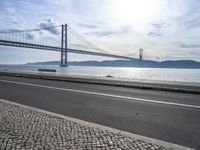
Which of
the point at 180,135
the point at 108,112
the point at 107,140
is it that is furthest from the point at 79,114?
the point at 180,135

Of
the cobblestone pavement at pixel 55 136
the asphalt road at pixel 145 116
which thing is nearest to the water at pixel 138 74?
the asphalt road at pixel 145 116

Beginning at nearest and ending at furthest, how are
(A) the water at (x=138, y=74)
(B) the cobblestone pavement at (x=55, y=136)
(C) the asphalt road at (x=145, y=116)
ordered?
1. (B) the cobblestone pavement at (x=55, y=136)
2. (C) the asphalt road at (x=145, y=116)
3. (A) the water at (x=138, y=74)

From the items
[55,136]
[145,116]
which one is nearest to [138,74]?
[145,116]

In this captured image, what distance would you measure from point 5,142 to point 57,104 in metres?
4.04

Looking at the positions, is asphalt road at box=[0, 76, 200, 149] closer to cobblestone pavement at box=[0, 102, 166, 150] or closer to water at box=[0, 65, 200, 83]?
cobblestone pavement at box=[0, 102, 166, 150]

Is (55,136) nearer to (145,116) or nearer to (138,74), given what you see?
(145,116)

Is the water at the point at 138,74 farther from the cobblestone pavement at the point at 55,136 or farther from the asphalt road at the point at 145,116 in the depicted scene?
the cobblestone pavement at the point at 55,136

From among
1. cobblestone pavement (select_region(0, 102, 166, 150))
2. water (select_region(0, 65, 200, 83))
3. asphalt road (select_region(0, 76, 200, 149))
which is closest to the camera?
cobblestone pavement (select_region(0, 102, 166, 150))

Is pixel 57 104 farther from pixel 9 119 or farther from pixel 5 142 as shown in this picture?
pixel 5 142

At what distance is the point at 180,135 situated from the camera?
4.67m

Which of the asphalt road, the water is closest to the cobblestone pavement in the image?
the asphalt road

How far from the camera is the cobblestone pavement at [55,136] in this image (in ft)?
12.4

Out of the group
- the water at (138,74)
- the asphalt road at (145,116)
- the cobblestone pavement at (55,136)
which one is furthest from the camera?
the water at (138,74)

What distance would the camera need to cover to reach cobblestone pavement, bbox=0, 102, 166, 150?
3766 millimetres
